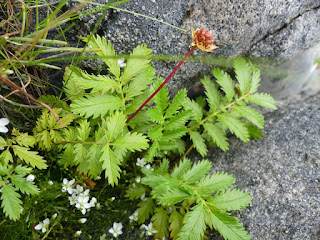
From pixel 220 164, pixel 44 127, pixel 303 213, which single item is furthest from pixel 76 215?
pixel 303 213

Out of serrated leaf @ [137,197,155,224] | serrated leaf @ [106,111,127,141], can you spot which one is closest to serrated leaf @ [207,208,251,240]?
serrated leaf @ [137,197,155,224]

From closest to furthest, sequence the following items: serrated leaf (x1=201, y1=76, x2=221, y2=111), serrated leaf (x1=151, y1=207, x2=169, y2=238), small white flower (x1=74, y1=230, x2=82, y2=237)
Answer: small white flower (x1=74, y1=230, x2=82, y2=237), serrated leaf (x1=151, y1=207, x2=169, y2=238), serrated leaf (x1=201, y1=76, x2=221, y2=111)

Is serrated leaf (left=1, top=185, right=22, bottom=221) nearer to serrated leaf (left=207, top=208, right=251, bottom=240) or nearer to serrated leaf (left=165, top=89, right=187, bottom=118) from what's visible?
serrated leaf (left=165, top=89, right=187, bottom=118)

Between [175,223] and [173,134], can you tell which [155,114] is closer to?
[173,134]

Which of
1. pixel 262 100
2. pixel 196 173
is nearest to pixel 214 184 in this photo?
pixel 196 173

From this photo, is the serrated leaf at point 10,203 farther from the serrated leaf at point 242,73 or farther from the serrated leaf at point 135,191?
the serrated leaf at point 242,73
